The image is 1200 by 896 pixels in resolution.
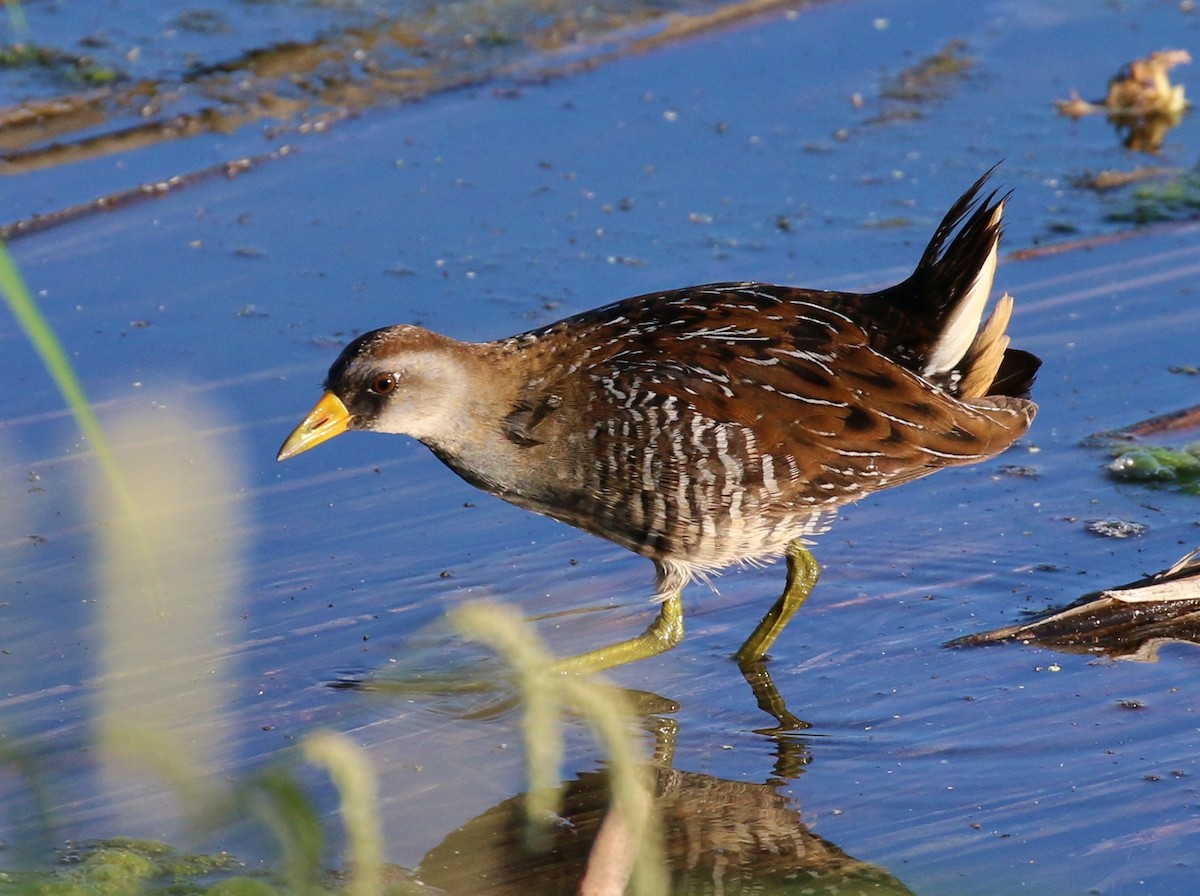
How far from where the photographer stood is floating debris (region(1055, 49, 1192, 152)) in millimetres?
8000

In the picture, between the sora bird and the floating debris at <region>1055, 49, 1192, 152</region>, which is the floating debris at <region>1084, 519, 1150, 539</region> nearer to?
the sora bird

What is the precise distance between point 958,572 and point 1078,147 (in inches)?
138

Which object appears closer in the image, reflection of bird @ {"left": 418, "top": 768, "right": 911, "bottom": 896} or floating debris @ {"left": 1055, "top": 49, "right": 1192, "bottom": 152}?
reflection of bird @ {"left": 418, "top": 768, "right": 911, "bottom": 896}

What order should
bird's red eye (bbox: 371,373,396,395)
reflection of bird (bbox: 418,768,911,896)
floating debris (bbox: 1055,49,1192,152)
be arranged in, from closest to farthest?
reflection of bird (bbox: 418,768,911,896) < bird's red eye (bbox: 371,373,396,395) < floating debris (bbox: 1055,49,1192,152)

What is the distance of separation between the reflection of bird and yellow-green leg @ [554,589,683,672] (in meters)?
0.55

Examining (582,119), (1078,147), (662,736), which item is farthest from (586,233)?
(662,736)

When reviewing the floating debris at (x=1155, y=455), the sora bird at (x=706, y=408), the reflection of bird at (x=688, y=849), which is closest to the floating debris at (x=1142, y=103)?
the floating debris at (x=1155, y=455)

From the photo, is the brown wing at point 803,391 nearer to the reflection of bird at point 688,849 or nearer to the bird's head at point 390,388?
the bird's head at point 390,388

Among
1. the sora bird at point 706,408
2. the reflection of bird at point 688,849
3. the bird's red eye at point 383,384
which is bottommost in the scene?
the reflection of bird at point 688,849

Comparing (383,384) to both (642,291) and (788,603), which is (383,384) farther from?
(642,291)

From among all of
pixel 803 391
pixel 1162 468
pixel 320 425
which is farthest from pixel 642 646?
pixel 1162 468

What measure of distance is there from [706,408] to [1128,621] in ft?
4.15

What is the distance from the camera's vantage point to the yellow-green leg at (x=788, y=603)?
4.72 meters

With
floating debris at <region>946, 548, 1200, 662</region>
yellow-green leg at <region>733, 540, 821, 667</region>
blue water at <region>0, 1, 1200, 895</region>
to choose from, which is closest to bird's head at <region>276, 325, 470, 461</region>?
blue water at <region>0, 1, 1200, 895</region>
